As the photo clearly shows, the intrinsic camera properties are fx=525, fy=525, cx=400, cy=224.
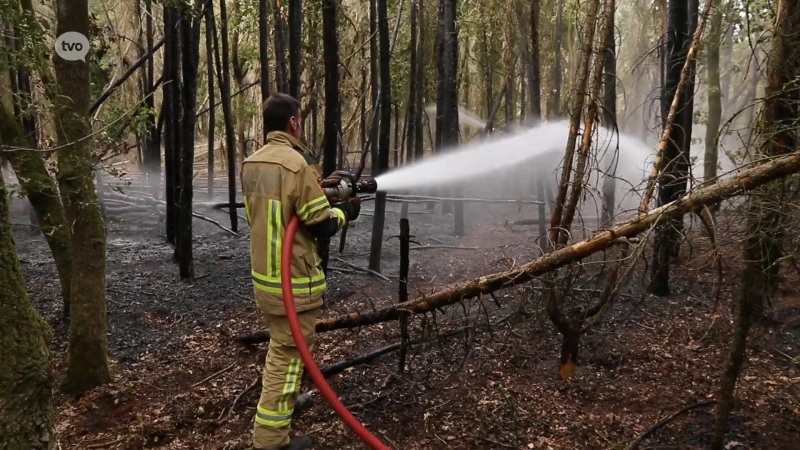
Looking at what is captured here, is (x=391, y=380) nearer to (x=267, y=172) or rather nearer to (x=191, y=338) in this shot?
(x=267, y=172)

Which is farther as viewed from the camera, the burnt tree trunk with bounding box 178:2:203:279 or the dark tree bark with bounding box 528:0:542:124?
the dark tree bark with bounding box 528:0:542:124

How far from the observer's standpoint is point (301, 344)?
282cm

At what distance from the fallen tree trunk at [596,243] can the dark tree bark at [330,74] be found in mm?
2431

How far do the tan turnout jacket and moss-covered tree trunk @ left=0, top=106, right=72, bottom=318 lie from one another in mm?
2384

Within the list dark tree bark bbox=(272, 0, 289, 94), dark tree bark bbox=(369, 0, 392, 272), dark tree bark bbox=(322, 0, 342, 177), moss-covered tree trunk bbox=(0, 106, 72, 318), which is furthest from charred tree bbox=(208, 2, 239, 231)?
moss-covered tree trunk bbox=(0, 106, 72, 318)

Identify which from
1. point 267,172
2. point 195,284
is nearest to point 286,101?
point 267,172

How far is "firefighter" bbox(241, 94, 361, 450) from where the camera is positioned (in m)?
2.85

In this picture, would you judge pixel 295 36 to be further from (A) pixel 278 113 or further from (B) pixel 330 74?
(A) pixel 278 113

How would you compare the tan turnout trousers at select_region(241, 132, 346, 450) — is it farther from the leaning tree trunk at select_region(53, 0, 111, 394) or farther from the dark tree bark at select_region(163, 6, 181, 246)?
the dark tree bark at select_region(163, 6, 181, 246)

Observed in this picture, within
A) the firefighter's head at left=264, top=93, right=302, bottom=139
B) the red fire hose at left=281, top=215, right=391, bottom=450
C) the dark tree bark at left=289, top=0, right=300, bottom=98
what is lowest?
the red fire hose at left=281, top=215, right=391, bottom=450

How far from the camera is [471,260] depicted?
26.3 feet

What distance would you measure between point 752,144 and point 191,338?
4.86m

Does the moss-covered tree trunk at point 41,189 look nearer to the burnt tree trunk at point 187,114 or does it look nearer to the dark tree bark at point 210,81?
the burnt tree trunk at point 187,114

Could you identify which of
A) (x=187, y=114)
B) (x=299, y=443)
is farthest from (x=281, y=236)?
(x=187, y=114)
